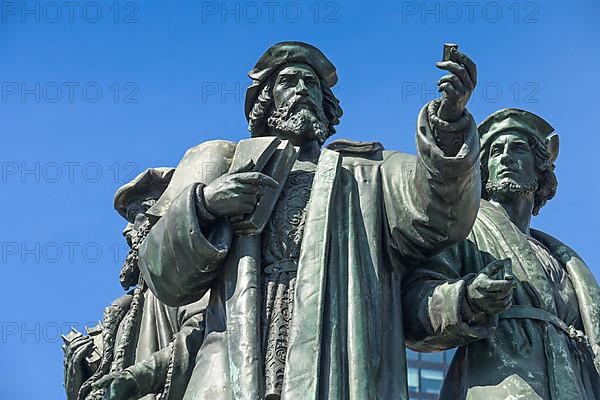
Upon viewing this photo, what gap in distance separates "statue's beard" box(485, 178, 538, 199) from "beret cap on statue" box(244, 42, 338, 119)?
1.50 meters

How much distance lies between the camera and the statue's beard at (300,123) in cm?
1457

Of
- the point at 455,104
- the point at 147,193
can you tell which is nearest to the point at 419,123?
the point at 455,104

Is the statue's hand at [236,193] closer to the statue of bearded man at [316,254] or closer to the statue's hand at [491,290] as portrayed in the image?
the statue of bearded man at [316,254]

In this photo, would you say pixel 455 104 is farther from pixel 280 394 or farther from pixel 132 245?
pixel 132 245

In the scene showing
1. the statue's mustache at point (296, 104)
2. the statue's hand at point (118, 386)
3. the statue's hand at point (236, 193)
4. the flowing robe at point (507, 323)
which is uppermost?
the statue's mustache at point (296, 104)

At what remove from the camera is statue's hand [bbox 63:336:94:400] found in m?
15.2

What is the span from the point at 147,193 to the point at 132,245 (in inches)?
17.7

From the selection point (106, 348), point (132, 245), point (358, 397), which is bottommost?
point (358, 397)

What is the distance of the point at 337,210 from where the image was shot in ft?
45.6

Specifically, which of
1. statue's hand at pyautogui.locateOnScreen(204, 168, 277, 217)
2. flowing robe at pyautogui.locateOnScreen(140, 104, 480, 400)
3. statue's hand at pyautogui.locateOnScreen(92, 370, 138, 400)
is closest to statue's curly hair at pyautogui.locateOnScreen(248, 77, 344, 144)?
flowing robe at pyautogui.locateOnScreen(140, 104, 480, 400)

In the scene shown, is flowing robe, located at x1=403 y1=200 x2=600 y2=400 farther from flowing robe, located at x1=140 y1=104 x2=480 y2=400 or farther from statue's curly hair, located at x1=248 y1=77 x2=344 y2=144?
statue's curly hair, located at x1=248 y1=77 x2=344 y2=144

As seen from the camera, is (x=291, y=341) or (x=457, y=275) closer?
(x=291, y=341)

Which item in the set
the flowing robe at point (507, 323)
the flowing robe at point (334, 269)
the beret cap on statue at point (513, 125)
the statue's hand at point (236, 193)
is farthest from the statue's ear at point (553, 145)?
the statue's hand at point (236, 193)

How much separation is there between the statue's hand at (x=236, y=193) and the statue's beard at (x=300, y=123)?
3.14 feet
